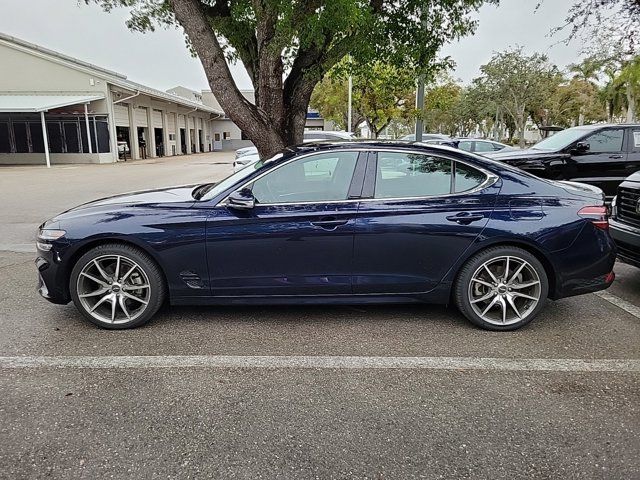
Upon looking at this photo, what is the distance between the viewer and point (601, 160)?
9008 millimetres

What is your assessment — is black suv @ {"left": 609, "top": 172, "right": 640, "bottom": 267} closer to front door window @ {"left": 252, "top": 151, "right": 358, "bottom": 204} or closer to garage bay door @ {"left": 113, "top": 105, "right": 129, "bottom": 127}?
front door window @ {"left": 252, "top": 151, "right": 358, "bottom": 204}

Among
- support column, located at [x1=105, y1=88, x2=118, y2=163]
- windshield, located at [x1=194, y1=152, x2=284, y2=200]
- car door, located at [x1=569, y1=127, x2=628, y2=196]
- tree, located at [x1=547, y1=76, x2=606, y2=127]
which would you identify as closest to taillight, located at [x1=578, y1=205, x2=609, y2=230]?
windshield, located at [x1=194, y1=152, x2=284, y2=200]

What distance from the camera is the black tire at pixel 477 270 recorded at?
13.5ft

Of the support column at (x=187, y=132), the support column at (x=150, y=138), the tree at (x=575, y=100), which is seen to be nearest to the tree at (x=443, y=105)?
the tree at (x=575, y=100)

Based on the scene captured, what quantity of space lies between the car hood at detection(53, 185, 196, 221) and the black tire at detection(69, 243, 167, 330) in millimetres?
379

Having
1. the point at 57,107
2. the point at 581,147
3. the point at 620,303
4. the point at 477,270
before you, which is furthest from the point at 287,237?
the point at 57,107

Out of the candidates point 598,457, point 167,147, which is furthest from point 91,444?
point 167,147

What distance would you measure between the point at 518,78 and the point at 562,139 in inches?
1168

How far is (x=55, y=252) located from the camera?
4035 mm

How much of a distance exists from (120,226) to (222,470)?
2296 mm

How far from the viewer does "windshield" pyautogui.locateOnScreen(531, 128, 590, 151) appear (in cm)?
912

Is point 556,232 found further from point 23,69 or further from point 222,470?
point 23,69

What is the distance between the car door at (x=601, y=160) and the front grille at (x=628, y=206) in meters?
3.97

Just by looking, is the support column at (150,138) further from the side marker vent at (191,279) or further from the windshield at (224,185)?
the side marker vent at (191,279)
